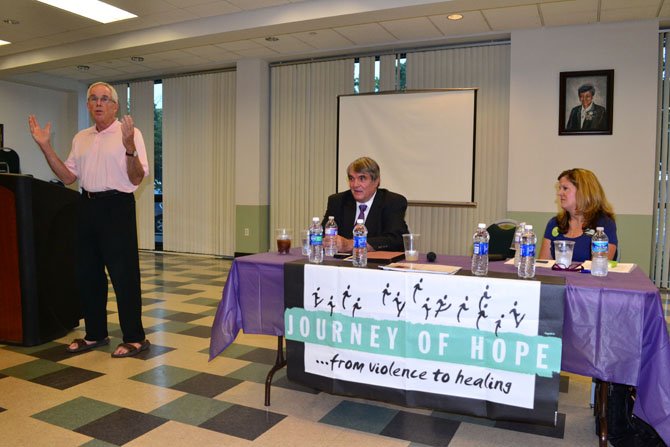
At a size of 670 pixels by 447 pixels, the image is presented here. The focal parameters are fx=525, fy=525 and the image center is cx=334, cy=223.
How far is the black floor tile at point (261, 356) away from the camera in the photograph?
10.8ft

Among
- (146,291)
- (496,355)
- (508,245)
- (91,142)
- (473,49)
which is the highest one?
(473,49)

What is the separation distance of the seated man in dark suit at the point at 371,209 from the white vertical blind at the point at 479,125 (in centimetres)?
373

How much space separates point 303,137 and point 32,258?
476 centimetres

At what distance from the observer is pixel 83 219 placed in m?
3.29

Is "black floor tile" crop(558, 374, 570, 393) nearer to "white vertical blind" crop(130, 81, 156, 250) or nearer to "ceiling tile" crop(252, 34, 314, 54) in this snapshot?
"ceiling tile" crop(252, 34, 314, 54)

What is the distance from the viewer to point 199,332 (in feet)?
13.0

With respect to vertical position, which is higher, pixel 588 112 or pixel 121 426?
pixel 588 112

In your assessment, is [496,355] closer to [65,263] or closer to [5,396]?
[5,396]

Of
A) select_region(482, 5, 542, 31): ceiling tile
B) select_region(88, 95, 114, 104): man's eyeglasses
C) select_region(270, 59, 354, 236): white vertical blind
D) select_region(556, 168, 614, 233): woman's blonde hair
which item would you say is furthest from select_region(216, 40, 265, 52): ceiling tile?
select_region(556, 168, 614, 233): woman's blonde hair

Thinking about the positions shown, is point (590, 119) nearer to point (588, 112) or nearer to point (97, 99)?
point (588, 112)

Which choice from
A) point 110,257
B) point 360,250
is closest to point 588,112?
point 360,250

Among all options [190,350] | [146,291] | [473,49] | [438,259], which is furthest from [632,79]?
[146,291]

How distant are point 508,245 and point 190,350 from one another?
2238 mm

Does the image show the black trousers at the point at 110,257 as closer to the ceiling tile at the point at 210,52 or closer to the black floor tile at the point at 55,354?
the black floor tile at the point at 55,354
